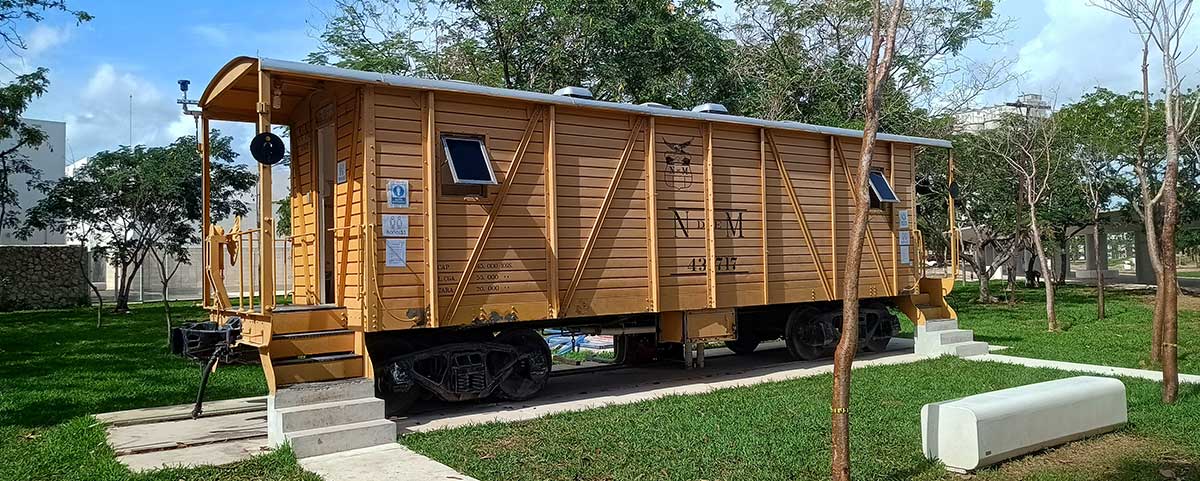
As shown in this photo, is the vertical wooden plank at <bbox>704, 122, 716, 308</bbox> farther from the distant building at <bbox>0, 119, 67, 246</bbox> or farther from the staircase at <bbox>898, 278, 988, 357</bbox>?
the distant building at <bbox>0, 119, 67, 246</bbox>

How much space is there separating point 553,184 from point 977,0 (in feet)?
43.5

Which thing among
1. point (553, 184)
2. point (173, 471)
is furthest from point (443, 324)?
point (173, 471)

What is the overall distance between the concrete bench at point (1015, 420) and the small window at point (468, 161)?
15.4ft

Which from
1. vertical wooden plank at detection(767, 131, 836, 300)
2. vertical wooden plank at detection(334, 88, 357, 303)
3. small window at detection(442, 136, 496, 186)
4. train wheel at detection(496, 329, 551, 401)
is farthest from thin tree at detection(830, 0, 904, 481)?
vertical wooden plank at detection(767, 131, 836, 300)

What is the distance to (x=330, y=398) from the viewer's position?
7609 millimetres

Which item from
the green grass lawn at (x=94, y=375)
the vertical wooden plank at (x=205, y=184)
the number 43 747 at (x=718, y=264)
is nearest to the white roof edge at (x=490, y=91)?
the number 43 747 at (x=718, y=264)

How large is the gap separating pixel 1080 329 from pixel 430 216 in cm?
1321

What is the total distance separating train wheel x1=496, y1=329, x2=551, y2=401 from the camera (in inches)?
375

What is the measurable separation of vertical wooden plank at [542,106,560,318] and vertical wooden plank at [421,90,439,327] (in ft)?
4.46

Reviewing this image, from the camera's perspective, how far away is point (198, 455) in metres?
7.08

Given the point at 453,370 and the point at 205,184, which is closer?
the point at 453,370

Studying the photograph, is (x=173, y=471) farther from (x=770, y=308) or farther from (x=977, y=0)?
(x=977, y=0)

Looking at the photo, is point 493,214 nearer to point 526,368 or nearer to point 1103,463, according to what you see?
point 526,368

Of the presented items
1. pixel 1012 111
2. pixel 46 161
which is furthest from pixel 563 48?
pixel 46 161
